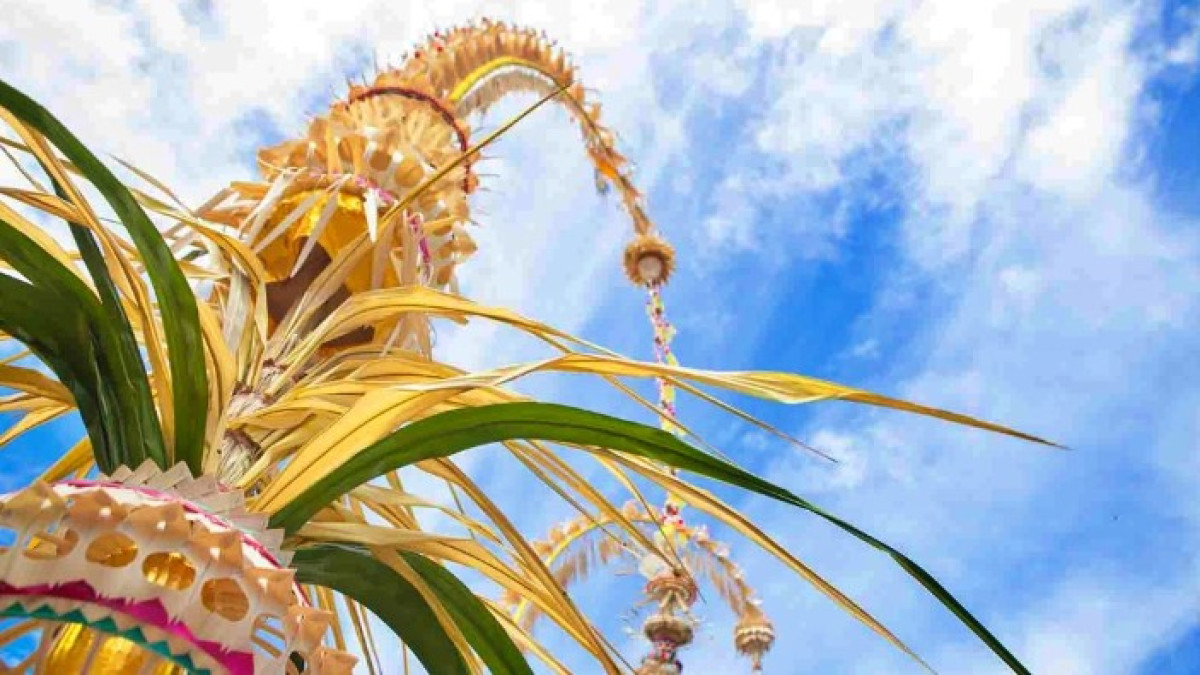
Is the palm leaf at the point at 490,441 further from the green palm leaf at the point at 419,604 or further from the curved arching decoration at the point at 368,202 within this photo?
the curved arching decoration at the point at 368,202

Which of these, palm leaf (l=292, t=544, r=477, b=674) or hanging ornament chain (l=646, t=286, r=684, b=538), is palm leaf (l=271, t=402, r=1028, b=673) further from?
hanging ornament chain (l=646, t=286, r=684, b=538)

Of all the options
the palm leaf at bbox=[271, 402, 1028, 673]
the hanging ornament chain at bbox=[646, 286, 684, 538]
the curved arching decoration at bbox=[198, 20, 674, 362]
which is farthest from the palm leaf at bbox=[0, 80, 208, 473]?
the hanging ornament chain at bbox=[646, 286, 684, 538]

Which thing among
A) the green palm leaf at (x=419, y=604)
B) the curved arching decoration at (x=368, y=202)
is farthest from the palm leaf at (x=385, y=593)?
the curved arching decoration at (x=368, y=202)

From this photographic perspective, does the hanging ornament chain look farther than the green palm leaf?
Yes

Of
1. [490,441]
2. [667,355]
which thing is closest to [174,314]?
[490,441]

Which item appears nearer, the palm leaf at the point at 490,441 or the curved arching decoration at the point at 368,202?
the palm leaf at the point at 490,441

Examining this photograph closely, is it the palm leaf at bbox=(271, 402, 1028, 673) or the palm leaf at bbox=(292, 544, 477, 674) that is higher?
the palm leaf at bbox=(271, 402, 1028, 673)

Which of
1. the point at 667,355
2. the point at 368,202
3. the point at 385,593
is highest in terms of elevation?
the point at 667,355

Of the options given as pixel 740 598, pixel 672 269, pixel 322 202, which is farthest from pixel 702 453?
pixel 740 598

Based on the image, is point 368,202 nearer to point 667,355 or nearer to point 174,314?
point 174,314

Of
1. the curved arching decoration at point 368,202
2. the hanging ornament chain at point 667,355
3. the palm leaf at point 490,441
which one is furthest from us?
the hanging ornament chain at point 667,355

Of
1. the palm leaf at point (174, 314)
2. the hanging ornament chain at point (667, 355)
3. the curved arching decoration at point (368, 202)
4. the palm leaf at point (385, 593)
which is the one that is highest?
the hanging ornament chain at point (667, 355)

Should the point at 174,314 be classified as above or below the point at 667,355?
below

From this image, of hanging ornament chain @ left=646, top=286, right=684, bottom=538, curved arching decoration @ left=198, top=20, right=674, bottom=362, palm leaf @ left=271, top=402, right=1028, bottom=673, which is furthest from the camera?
hanging ornament chain @ left=646, top=286, right=684, bottom=538
